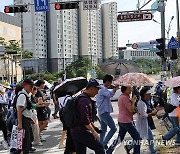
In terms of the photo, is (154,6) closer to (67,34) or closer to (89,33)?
(67,34)

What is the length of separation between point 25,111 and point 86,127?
2.15 meters

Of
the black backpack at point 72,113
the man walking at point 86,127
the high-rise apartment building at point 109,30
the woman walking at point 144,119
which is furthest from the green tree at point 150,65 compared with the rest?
the black backpack at point 72,113

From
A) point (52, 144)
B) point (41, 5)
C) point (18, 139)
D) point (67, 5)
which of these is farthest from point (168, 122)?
point (41, 5)

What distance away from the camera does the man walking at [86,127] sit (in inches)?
209

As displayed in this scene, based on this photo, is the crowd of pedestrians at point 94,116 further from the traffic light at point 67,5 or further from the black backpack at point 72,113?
the traffic light at point 67,5

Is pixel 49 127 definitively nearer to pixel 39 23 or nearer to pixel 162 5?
pixel 162 5

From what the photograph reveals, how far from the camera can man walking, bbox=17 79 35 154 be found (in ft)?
22.7

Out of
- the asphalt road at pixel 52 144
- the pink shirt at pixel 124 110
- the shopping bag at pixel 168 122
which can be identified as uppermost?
the pink shirt at pixel 124 110

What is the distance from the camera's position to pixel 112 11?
118 metres

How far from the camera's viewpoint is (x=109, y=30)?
12938 centimetres

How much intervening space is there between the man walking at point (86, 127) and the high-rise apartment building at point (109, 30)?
11195 cm

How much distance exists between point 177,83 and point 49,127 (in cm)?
641

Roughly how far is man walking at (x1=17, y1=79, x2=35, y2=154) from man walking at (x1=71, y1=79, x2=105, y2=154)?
67.0 inches

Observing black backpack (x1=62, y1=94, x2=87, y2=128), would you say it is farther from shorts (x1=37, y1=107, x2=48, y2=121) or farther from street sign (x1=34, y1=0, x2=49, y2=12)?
street sign (x1=34, y1=0, x2=49, y2=12)
